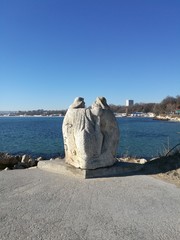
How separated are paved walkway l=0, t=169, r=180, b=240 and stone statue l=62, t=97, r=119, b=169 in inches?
23.8

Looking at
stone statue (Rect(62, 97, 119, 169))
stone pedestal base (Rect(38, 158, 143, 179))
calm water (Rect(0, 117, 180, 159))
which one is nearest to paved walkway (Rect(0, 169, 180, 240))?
stone pedestal base (Rect(38, 158, 143, 179))

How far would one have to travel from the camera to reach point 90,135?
24.3ft

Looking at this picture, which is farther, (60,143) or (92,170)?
(60,143)

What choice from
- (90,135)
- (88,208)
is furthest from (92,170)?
(88,208)

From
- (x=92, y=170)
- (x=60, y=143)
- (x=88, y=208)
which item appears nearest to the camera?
(x=88, y=208)

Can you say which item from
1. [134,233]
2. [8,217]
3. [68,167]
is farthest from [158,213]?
[68,167]

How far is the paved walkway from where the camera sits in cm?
422

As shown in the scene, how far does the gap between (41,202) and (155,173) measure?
3.71 metres

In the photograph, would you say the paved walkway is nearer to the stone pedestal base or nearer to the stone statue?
the stone pedestal base

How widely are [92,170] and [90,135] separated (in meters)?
0.92

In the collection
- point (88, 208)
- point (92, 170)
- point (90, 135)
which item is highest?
point (90, 135)

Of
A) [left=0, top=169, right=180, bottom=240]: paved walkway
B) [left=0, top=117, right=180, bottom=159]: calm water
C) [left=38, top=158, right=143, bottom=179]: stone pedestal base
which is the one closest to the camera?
[left=0, top=169, right=180, bottom=240]: paved walkway

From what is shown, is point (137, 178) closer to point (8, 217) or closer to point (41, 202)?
point (41, 202)

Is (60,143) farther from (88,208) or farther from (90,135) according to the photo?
(88,208)
